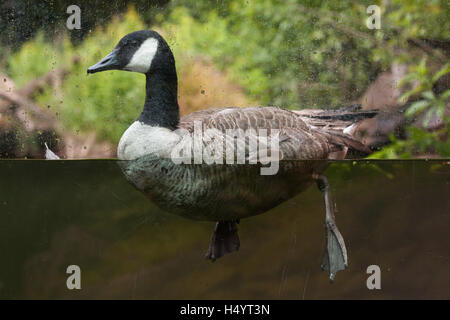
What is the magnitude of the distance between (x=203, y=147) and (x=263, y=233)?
717 millimetres

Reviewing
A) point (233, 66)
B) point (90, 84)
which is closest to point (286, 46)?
point (233, 66)

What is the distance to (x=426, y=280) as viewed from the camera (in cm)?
233

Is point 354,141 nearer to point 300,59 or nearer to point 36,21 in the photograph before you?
point 300,59

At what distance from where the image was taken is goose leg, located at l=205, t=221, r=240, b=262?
2.10 metres

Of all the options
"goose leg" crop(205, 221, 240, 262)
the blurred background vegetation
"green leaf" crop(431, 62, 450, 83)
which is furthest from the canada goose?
"green leaf" crop(431, 62, 450, 83)

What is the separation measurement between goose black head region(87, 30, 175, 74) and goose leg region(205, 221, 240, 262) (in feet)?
2.66

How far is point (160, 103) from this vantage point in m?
1.70

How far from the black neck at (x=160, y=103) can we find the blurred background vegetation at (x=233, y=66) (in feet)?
0.41

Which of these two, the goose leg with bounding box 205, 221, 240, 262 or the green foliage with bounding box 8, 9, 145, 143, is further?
the goose leg with bounding box 205, 221, 240, 262

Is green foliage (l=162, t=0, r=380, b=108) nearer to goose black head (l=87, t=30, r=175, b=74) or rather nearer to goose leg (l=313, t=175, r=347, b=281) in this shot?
goose black head (l=87, t=30, r=175, b=74)

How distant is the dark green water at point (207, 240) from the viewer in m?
2.14

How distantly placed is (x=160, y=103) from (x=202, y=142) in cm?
24

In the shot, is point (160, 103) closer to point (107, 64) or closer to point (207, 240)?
point (107, 64)

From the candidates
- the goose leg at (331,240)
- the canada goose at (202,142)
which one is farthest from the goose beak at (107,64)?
the goose leg at (331,240)
